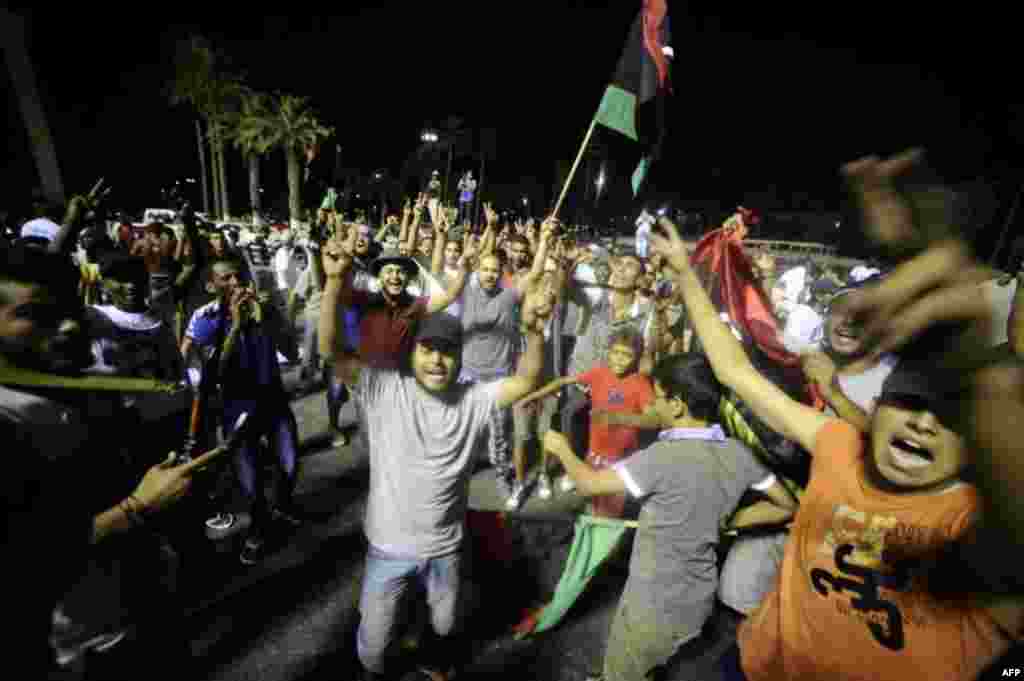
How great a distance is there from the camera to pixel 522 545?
3.80 m

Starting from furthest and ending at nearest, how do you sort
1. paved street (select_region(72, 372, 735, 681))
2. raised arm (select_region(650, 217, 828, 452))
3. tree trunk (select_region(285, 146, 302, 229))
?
tree trunk (select_region(285, 146, 302, 229)), paved street (select_region(72, 372, 735, 681)), raised arm (select_region(650, 217, 828, 452))

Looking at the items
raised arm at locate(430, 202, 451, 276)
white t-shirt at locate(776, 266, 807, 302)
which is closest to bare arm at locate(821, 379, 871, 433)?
raised arm at locate(430, 202, 451, 276)

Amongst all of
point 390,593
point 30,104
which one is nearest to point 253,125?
point 30,104

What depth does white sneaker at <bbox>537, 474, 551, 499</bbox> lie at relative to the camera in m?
4.61

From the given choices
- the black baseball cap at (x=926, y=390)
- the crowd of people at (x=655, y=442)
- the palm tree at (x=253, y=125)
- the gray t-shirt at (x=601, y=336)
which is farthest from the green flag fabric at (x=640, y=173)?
Answer: the palm tree at (x=253, y=125)

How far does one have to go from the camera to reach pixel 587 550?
9.05 ft

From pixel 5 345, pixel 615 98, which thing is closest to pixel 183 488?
pixel 5 345

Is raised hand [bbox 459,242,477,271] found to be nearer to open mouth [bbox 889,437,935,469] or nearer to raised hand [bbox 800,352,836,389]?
raised hand [bbox 800,352,836,389]

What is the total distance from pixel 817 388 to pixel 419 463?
218 centimetres

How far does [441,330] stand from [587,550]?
1.41m

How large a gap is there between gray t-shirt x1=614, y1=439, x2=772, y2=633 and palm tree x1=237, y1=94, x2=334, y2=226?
31897 millimetres

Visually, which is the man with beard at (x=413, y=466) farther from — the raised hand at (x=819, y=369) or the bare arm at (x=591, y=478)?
the raised hand at (x=819, y=369)

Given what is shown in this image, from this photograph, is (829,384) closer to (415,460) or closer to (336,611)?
(415,460)

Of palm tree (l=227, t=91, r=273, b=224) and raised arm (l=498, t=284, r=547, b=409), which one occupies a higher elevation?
palm tree (l=227, t=91, r=273, b=224)
